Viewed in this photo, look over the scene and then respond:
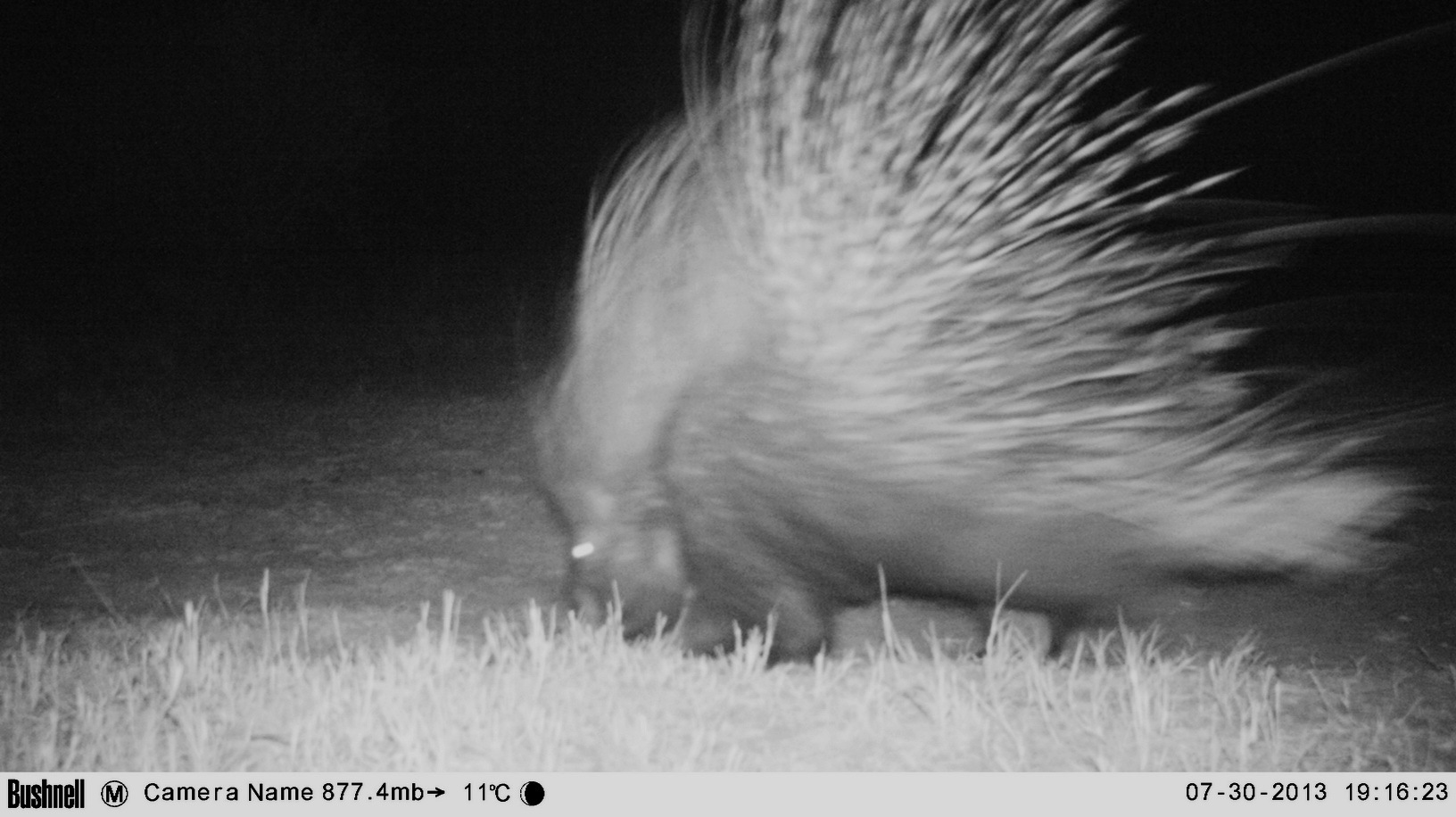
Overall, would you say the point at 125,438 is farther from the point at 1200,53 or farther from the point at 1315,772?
the point at 1200,53

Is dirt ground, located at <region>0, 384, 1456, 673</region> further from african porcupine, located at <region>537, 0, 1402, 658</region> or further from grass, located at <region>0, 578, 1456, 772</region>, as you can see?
grass, located at <region>0, 578, 1456, 772</region>

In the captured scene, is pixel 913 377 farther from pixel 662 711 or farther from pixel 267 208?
pixel 267 208

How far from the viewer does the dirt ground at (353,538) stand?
5305 mm

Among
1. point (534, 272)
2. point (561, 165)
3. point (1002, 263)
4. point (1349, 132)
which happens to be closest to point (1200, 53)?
point (1002, 263)

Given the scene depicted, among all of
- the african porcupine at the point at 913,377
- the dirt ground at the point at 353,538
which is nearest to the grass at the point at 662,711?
the african porcupine at the point at 913,377

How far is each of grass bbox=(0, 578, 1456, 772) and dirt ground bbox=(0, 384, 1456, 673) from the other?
0.71m

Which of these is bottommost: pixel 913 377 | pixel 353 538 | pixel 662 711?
pixel 662 711

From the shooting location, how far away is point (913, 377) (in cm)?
518

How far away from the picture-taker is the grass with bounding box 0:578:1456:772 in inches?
143

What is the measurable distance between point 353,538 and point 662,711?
10.1ft

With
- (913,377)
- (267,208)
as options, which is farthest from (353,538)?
(267,208)

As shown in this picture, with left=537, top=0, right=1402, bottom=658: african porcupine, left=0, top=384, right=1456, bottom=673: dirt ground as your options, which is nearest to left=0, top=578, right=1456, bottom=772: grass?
left=537, top=0, right=1402, bottom=658: african porcupine

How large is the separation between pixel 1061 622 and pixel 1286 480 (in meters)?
0.98

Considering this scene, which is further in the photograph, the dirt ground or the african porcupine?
the dirt ground
